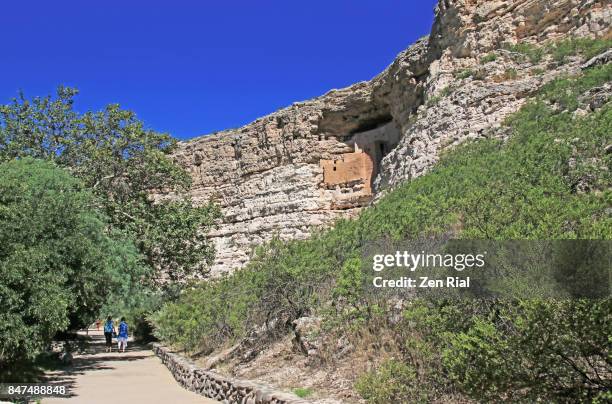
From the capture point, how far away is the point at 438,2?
65.4 ft

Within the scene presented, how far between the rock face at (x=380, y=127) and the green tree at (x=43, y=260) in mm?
4703

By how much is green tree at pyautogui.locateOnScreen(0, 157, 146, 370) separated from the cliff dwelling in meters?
12.7

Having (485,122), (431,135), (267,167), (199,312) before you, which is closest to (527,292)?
(199,312)

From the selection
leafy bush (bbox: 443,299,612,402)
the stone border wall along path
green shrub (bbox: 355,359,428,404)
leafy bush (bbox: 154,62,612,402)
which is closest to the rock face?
leafy bush (bbox: 154,62,612,402)

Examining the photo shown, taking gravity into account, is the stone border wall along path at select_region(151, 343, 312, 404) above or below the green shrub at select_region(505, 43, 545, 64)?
below

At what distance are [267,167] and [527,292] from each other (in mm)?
22622

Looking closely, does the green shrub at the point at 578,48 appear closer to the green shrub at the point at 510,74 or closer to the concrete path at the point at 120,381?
the green shrub at the point at 510,74

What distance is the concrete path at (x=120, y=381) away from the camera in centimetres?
896

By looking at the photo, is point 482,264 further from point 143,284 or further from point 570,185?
point 143,284

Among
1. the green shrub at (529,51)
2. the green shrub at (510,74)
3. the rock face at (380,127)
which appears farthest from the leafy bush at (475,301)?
the rock face at (380,127)

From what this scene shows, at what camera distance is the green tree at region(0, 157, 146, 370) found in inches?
319

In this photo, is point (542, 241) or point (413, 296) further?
point (413, 296)

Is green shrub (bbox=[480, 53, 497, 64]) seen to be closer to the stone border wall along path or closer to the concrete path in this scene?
the stone border wall along path

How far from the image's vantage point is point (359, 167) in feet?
78.1
